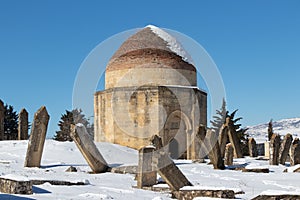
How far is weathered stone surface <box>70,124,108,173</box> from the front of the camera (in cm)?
1415

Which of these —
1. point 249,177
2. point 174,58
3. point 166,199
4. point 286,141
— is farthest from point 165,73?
point 166,199

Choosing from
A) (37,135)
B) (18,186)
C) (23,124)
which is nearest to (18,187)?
(18,186)

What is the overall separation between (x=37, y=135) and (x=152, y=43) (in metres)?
13.8

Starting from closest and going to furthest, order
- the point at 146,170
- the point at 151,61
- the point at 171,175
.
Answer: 1. the point at 171,175
2. the point at 146,170
3. the point at 151,61

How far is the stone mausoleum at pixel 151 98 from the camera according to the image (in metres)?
25.6

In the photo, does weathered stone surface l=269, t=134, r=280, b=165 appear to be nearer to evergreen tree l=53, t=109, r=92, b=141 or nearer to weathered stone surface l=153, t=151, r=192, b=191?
weathered stone surface l=153, t=151, r=192, b=191

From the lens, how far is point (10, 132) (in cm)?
3962

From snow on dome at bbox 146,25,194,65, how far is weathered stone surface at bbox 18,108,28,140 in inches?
410

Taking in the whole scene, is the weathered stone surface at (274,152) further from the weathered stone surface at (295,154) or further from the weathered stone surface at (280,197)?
the weathered stone surface at (280,197)

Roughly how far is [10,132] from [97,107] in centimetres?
1488

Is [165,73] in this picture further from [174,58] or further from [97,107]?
[97,107]

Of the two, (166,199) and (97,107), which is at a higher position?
(97,107)

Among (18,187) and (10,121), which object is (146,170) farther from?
(10,121)

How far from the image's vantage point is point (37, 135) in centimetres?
1488
